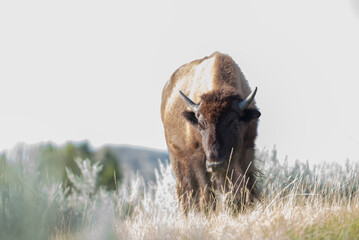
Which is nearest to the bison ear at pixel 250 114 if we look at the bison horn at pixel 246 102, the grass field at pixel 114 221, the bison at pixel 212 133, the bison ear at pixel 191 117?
the bison at pixel 212 133

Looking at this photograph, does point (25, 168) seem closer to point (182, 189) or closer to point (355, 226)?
point (355, 226)

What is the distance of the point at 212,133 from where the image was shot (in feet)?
20.0

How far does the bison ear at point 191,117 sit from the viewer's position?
6.58 metres

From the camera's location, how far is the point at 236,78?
6.94m

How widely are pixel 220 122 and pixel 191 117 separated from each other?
22.7 inches

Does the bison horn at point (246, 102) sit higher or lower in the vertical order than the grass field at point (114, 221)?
higher

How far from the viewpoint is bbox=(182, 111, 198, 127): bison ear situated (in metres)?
6.58

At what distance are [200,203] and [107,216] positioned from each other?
400 centimetres

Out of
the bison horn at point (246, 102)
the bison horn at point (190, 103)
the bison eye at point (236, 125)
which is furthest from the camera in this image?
the bison horn at point (190, 103)

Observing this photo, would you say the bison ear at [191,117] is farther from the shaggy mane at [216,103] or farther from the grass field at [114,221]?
the grass field at [114,221]

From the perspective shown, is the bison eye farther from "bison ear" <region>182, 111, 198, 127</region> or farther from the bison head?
"bison ear" <region>182, 111, 198, 127</region>

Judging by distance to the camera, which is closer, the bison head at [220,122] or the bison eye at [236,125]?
the bison head at [220,122]

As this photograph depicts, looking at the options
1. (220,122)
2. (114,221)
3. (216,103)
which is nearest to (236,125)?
(220,122)

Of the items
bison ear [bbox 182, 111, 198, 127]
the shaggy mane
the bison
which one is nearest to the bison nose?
the bison
